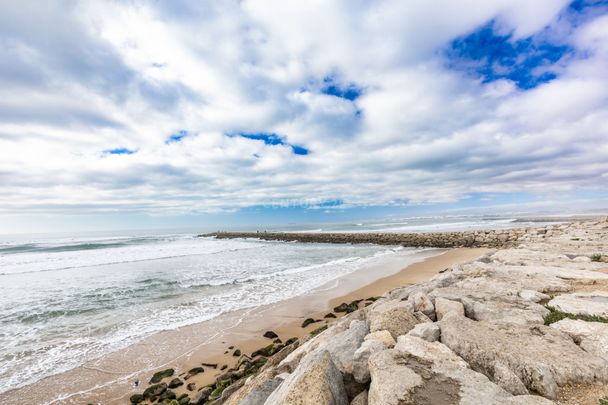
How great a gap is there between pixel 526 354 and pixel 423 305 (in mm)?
2228

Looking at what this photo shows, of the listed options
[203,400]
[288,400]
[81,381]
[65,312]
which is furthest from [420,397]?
[65,312]

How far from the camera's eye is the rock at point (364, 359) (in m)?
3.38

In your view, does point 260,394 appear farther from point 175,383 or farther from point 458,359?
point 175,383

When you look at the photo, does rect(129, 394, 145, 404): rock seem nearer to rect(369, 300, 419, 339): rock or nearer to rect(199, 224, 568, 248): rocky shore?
rect(369, 300, 419, 339): rock

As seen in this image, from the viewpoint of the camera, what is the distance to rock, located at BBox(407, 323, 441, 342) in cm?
393

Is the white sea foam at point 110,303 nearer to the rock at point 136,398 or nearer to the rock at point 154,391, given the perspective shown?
the rock at point 136,398

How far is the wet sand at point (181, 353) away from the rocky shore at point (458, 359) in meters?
0.64

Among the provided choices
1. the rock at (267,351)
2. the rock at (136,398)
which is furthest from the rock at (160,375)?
the rock at (267,351)

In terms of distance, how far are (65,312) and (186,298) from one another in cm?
414

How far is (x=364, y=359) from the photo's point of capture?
3.53 meters

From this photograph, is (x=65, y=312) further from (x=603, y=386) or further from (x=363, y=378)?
(x=603, y=386)

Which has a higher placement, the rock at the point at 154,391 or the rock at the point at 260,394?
the rock at the point at 260,394

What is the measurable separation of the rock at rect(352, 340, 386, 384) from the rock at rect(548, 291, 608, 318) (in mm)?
3142

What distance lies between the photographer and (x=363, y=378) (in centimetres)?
337
